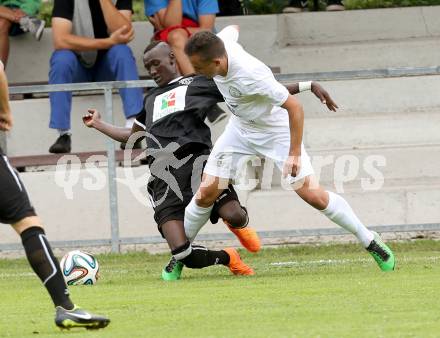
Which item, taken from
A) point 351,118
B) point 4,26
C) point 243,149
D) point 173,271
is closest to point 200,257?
point 173,271

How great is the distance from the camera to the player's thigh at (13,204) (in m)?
6.55

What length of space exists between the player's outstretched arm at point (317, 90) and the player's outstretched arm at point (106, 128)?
4.39 ft

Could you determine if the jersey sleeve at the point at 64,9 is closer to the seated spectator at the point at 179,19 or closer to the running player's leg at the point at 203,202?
the seated spectator at the point at 179,19

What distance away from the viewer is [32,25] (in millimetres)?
14664

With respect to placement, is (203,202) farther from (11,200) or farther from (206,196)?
(11,200)

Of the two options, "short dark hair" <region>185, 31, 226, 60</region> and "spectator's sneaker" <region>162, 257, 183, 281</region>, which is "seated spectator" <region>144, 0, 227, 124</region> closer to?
"spectator's sneaker" <region>162, 257, 183, 281</region>

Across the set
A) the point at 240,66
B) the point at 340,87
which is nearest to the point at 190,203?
the point at 240,66

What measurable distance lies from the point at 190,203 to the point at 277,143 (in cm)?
80

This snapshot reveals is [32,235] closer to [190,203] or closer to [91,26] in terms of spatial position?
[190,203]

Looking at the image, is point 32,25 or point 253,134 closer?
point 253,134

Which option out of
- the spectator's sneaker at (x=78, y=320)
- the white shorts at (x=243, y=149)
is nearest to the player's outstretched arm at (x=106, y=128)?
the white shorts at (x=243, y=149)

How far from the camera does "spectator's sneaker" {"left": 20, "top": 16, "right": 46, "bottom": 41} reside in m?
14.6

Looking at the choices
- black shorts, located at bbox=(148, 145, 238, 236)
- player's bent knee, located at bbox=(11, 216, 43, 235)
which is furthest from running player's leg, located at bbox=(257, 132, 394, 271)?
player's bent knee, located at bbox=(11, 216, 43, 235)

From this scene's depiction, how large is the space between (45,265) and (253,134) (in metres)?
3.19
